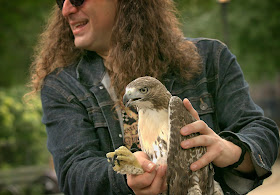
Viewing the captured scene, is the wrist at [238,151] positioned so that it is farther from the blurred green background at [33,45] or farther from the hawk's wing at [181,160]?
the blurred green background at [33,45]

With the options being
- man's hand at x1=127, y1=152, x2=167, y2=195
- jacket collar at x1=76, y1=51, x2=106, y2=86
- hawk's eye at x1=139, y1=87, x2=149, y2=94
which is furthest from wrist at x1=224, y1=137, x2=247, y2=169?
jacket collar at x1=76, y1=51, x2=106, y2=86

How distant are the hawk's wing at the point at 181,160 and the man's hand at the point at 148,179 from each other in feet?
0.15

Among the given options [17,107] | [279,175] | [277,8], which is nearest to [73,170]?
[17,107]

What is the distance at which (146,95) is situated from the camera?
248 centimetres

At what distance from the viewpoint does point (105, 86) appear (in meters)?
3.10

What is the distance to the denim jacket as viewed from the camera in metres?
2.68

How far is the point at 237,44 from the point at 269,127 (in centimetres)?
1234

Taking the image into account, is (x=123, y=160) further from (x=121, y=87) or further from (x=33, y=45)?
(x=33, y=45)

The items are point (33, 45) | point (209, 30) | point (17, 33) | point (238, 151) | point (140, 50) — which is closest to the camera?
point (238, 151)

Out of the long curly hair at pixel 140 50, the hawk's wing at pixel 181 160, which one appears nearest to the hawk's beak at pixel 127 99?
the hawk's wing at pixel 181 160

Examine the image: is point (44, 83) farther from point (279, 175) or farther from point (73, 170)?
point (279, 175)

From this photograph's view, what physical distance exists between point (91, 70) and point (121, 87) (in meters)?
0.35

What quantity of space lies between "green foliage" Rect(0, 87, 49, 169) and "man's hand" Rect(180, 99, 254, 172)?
6770 millimetres

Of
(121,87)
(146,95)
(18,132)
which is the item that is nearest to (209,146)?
(146,95)
